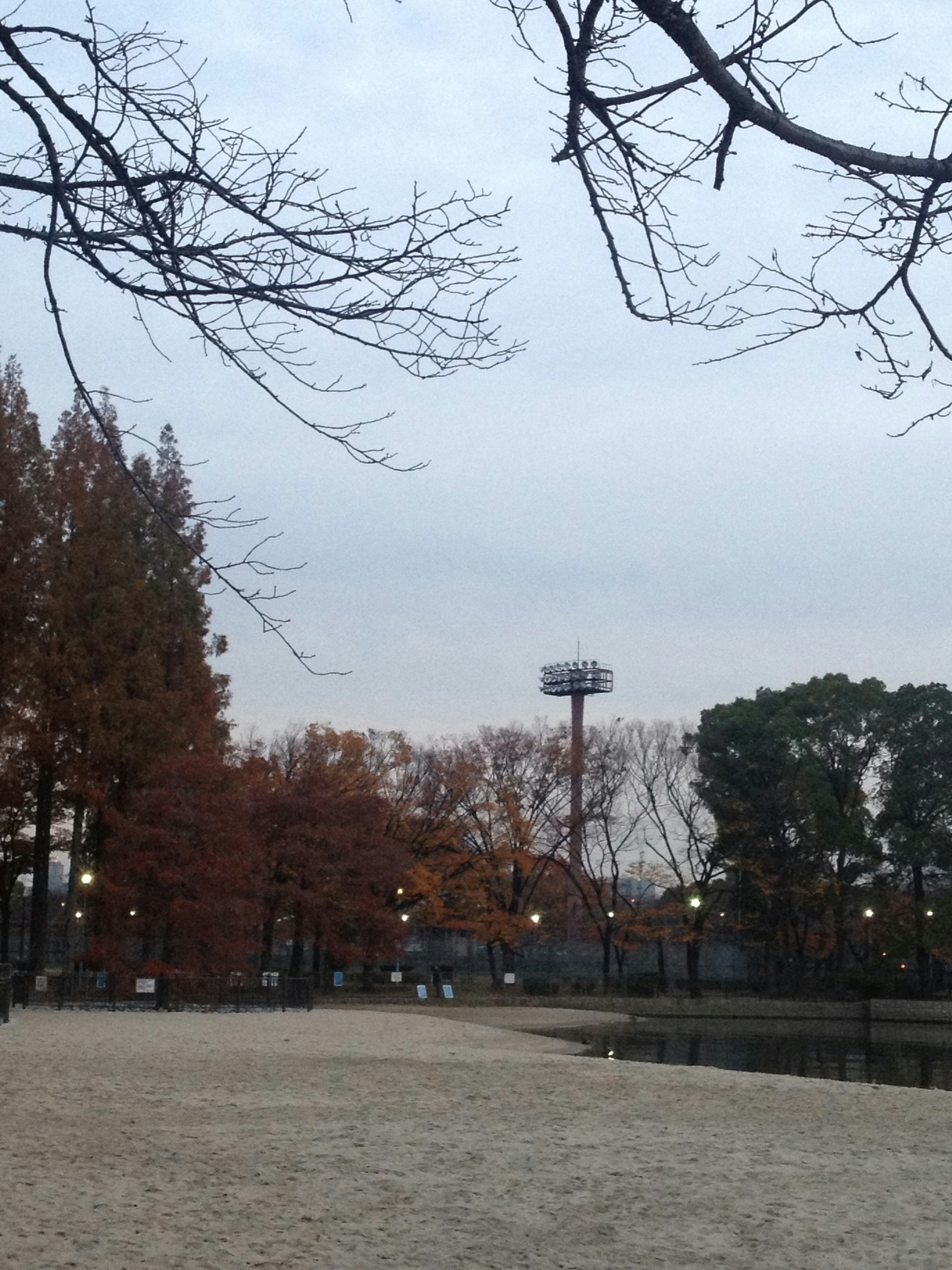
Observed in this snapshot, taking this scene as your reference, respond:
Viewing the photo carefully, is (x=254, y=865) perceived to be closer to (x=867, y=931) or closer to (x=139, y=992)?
(x=139, y=992)

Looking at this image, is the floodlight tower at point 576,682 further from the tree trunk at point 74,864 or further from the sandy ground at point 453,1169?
the sandy ground at point 453,1169

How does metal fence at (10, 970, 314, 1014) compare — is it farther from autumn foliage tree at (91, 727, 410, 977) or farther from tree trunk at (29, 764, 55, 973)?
tree trunk at (29, 764, 55, 973)

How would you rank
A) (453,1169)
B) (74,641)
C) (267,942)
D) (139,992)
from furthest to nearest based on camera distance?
1. (267,942)
2. (74,641)
3. (139,992)
4. (453,1169)

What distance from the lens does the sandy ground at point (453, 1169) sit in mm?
6176

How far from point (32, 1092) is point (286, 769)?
36549 mm

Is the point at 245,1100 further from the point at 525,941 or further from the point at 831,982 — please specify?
the point at 525,941

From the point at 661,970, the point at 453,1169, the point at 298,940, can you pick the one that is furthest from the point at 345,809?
the point at 453,1169

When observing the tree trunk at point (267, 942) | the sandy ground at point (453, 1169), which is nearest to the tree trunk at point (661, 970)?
the tree trunk at point (267, 942)

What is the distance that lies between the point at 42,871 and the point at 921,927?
27184mm

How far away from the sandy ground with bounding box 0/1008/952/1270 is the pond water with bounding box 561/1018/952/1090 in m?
6.06

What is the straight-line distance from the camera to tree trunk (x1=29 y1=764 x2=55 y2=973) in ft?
96.8

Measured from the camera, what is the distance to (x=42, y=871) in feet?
98.6

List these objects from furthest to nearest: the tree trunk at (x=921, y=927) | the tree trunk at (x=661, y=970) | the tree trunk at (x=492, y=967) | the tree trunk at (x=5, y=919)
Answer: the tree trunk at (x=661, y=970) → the tree trunk at (x=492, y=967) → the tree trunk at (x=5, y=919) → the tree trunk at (x=921, y=927)

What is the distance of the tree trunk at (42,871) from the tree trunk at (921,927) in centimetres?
2674
